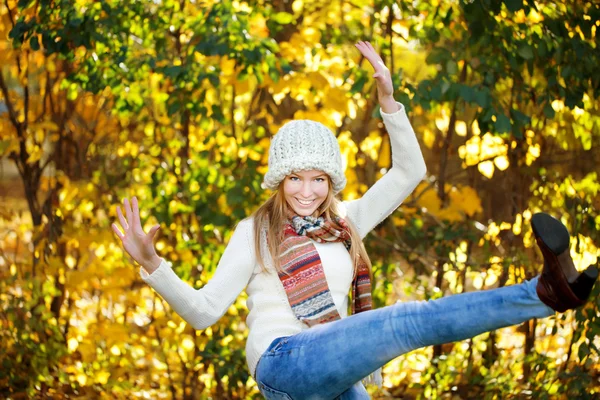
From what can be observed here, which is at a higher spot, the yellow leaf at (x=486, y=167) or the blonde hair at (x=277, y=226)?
the blonde hair at (x=277, y=226)

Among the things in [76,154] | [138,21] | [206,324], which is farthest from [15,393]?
[206,324]

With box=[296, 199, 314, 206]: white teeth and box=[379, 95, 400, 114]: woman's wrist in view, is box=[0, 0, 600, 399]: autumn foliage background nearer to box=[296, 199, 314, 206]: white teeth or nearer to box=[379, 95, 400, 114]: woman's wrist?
box=[379, 95, 400, 114]: woman's wrist

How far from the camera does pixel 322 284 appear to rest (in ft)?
9.47

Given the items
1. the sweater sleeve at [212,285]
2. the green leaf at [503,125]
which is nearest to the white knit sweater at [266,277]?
the sweater sleeve at [212,285]

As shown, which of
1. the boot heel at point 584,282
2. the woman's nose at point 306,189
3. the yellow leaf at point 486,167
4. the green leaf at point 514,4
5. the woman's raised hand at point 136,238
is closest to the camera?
the boot heel at point 584,282

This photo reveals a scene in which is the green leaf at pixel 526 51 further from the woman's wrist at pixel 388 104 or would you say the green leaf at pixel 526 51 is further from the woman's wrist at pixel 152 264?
the woman's wrist at pixel 152 264

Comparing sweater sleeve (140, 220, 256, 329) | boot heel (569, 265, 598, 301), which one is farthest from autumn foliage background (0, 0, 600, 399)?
boot heel (569, 265, 598, 301)

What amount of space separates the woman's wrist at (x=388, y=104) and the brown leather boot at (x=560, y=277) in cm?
93

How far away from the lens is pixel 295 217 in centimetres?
302

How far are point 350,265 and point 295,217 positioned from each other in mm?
246

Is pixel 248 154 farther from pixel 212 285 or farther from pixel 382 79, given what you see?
pixel 212 285

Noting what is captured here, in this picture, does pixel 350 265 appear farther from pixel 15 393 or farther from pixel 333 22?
pixel 15 393

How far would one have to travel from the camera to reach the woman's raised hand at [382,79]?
9.69 ft

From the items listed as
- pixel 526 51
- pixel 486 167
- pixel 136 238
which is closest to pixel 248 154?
pixel 486 167
